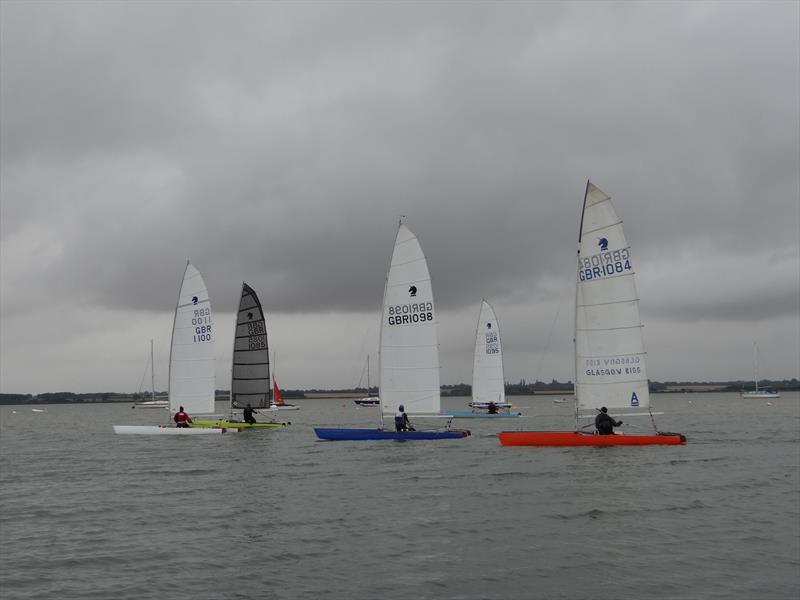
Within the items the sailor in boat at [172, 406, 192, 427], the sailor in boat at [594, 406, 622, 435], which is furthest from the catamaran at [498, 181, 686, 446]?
the sailor in boat at [172, 406, 192, 427]

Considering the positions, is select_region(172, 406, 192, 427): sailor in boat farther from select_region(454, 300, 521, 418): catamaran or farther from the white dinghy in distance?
select_region(454, 300, 521, 418): catamaran

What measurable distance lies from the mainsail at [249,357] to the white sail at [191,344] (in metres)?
3.32

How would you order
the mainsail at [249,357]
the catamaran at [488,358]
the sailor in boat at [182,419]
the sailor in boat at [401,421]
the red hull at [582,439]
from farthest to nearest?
the catamaran at [488,358]
the mainsail at [249,357]
the sailor in boat at [182,419]
the sailor in boat at [401,421]
the red hull at [582,439]

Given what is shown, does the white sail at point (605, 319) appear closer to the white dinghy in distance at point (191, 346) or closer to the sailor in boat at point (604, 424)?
the sailor in boat at point (604, 424)

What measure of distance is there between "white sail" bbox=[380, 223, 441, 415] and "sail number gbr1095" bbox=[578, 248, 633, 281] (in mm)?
6922

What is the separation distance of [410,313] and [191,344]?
1450cm

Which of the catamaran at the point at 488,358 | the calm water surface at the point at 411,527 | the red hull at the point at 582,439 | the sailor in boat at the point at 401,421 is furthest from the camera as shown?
the catamaran at the point at 488,358

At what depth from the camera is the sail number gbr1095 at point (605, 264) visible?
99.1ft

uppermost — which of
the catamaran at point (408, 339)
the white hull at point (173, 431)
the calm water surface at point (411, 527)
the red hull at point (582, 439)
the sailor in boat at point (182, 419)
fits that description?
the catamaran at point (408, 339)

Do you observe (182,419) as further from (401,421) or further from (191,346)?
(401,421)

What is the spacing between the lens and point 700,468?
25.6m

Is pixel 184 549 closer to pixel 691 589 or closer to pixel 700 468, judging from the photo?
pixel 691 589

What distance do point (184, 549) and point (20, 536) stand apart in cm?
432

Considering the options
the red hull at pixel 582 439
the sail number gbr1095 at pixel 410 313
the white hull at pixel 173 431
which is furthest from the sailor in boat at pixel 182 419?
the red hull at pixel 582 439
